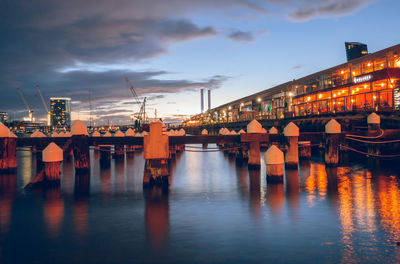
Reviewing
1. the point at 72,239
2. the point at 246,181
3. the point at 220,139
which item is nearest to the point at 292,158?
the point at 246,181

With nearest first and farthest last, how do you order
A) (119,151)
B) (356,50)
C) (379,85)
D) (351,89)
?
(119,151)
(379,85)
(351,89)
(356,50)

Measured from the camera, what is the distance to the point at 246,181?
28.0m

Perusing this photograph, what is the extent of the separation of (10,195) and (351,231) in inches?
879

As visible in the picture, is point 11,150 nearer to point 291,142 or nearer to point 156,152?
point 156,152

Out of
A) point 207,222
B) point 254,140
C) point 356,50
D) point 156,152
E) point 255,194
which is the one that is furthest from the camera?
point 356,50

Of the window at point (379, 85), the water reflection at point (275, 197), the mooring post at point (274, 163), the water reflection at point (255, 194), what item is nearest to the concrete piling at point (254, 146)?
the water reflection at point (255, 194)

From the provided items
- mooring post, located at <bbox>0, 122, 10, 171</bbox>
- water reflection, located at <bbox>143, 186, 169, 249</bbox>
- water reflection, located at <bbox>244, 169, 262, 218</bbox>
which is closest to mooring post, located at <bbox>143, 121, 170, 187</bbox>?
water reflection, located at <bbox>143, 186, 169, 249</bbox>

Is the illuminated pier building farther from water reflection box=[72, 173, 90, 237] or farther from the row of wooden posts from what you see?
water reflection box=[72, 173, 90, 237]

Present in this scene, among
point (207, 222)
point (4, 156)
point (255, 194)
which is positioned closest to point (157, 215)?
point (207, 222)

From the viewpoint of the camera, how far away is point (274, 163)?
22.1 m

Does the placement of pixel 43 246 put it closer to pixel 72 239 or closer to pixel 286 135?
pixel 72 239

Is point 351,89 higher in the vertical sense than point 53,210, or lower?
higher

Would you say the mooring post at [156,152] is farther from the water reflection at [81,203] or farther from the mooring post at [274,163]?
the mooring post at [274,163]

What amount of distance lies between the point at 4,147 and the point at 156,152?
17.0m
